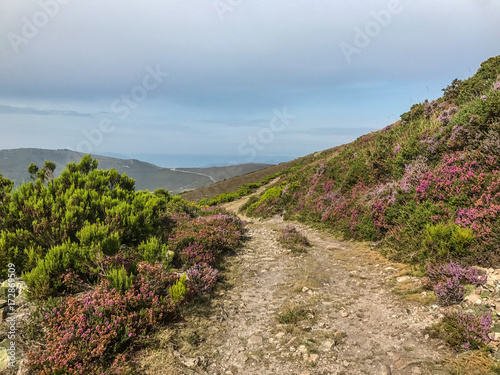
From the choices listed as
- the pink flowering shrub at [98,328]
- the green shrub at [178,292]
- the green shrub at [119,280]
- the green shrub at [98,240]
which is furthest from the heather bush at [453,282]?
the green shrub at [98,240]

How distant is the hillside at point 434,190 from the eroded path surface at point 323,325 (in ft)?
5.08

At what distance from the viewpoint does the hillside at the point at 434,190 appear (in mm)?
6637

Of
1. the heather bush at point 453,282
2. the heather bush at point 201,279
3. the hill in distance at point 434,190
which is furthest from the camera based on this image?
the heather bush at point 201,279

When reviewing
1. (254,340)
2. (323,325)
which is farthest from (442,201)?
(254,340)

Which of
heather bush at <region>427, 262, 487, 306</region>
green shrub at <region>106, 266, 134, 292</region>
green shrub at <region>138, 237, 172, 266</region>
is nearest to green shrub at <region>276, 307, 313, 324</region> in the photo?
heather bush at <region>427, 262, 487, 306</region>

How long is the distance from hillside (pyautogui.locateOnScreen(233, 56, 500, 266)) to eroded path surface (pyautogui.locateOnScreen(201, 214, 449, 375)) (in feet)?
5.08

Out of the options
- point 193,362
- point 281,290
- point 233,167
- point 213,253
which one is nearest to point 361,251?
point 281,290

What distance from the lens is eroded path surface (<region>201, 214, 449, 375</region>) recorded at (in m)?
4.19

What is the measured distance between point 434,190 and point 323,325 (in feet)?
20.3

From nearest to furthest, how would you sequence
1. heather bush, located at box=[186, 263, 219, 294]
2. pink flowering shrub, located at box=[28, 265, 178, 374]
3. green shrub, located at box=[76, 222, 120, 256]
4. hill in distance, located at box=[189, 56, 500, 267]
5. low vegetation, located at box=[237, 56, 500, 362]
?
pink flowering shrub, located at box=[28, 265, 178, 374] < low vegetation, located at box=[237, 56, 500, 362] < green shrub, located at box=[76, 222, 120, 256] < hill in distance, located at box=[189, 56, 500, 267] < heather bush, located at box=[186, 263, 219, 294]

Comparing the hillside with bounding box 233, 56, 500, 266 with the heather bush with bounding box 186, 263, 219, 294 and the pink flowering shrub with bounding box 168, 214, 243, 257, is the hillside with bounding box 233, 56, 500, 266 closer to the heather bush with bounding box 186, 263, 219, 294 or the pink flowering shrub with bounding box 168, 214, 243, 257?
the pink flowering shrub with bounding box 168, 214, 243, 257

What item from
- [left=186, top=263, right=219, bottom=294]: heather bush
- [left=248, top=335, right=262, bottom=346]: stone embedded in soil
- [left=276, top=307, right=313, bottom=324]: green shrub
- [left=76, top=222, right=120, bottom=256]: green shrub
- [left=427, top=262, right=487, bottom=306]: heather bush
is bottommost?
[left=248, top=335, right=262, bottom=346]: stone embedded in soil

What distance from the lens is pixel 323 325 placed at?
5355 mm

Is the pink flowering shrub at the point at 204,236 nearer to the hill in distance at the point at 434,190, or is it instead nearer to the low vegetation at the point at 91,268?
the low vegetation at the point at 91,268
